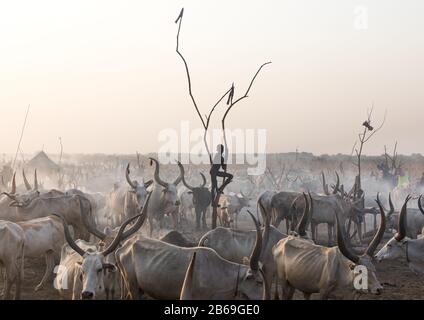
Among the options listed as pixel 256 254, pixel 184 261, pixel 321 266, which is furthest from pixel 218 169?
pixel 256 254

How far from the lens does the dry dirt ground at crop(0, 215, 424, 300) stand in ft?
34.2

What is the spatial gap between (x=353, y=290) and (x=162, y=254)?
301 centimetres

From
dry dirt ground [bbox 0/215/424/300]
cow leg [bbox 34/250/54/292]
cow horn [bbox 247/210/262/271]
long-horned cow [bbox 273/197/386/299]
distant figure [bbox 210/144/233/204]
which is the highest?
distant figure [bbox 210/144/233/204]

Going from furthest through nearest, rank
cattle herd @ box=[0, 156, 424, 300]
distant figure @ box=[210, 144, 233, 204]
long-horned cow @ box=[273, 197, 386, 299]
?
distant figure @ box=[210, 144, 233, 204]
long-horned cow @ box=[273, 197, 386, 299]
cattle herd @ box=[0, 156, 424, 300]

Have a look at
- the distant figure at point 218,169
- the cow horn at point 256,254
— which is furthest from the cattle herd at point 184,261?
the distant figure at point 218,169

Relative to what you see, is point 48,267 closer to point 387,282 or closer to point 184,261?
point 184,261

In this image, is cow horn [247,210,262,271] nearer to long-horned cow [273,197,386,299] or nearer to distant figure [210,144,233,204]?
long-horned cow [273,197,386,299]

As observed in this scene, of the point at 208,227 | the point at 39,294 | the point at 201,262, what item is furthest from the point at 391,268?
the point at 208,227

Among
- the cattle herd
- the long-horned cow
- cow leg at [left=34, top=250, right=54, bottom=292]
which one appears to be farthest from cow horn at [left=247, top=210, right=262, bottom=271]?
cow leg at [left=34, top=250, right=54, bottom=292]

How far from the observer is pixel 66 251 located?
973 cm

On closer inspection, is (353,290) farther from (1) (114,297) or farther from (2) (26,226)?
(2) (26,226)

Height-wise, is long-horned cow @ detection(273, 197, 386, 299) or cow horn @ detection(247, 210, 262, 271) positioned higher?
cow horn @ detection(247, 210, 262, 271)

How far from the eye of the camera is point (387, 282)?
39.3 ft

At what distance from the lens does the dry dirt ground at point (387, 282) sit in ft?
34.2
